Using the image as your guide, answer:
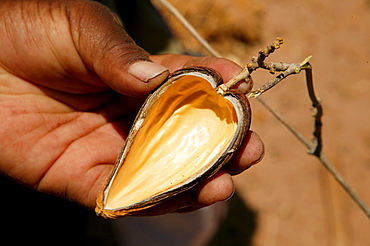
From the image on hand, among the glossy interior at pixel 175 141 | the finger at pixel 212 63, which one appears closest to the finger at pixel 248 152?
the glossy interior at pixel 175 141

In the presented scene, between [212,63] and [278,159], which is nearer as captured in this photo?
[212,63]

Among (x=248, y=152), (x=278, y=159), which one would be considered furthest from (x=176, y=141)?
(x=278, y=159)

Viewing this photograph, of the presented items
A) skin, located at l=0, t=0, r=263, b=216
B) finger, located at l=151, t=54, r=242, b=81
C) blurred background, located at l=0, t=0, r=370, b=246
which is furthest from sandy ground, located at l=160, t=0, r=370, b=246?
finger, located at l=151, t=54, r=242, b=81

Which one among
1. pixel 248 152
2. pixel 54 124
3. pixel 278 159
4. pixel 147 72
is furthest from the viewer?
pixel 278 159

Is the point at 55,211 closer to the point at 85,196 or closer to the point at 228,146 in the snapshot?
the point at 85,196

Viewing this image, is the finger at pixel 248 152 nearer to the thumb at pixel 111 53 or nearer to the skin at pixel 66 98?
the skin at pixel 66 98

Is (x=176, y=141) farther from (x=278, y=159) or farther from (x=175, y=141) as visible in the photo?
(x=278, y=159)
